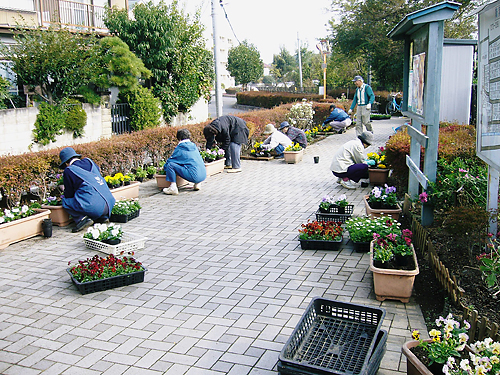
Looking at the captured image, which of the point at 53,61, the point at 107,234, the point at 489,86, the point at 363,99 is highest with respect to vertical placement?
the point at 53,61

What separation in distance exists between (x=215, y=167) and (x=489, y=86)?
7.99 metres

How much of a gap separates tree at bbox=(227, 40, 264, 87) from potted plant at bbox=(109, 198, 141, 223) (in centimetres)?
4984

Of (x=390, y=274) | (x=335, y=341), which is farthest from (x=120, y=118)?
(x=335, y=341)

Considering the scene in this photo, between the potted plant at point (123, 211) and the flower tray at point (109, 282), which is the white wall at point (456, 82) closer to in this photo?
the potted plant at point (123, 211)

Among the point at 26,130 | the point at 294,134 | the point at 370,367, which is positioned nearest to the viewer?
the point at 370,367

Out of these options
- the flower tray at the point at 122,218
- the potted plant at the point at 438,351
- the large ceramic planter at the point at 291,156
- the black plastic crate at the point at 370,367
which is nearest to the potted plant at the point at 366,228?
the black plastic crate at the point at 370,367

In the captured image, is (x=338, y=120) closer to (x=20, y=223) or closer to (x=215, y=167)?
(x=215, y=167)

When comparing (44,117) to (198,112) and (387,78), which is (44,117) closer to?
(198,112)

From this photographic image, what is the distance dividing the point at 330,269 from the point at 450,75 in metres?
9.13

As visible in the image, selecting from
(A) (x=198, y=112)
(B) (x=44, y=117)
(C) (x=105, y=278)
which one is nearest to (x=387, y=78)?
(A) (x=198, y=112)

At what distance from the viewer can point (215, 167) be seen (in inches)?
466

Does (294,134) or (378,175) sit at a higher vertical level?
(294,134)

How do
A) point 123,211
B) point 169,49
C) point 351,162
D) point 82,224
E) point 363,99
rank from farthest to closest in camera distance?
point 169,49, point 363,99, point 351,162, point 123,211, point 82,224

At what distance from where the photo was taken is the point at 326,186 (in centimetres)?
1025
